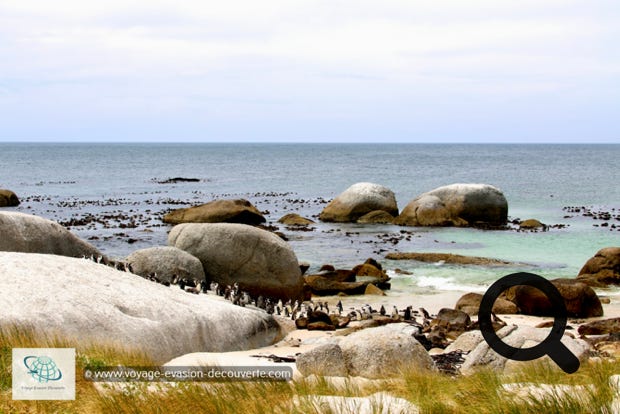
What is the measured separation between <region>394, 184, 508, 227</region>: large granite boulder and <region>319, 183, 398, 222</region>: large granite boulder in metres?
1.47

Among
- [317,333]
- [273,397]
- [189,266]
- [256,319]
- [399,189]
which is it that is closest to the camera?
[273,397]

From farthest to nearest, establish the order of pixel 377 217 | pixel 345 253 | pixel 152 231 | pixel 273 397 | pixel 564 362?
pixel 377 217 < pixel 152 231 < pixel 345 253 < pixel 564 362 < pixel 273 397

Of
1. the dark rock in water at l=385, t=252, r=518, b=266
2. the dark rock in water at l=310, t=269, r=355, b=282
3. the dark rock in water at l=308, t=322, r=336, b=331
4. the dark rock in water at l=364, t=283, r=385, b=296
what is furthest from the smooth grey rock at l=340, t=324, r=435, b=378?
the dark rock in water at l=385, t=252, r=518, b=266

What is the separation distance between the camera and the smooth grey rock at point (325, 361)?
31.5ft

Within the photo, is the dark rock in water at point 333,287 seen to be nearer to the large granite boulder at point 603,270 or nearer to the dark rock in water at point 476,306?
the dark rock in water at point 476,306

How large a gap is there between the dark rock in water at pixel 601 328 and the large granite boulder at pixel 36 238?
36.9 feet

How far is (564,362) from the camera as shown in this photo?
7020mm

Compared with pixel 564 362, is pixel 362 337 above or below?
below

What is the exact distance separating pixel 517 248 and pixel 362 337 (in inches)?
871

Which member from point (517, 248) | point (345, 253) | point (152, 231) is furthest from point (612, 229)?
point (152, 231)

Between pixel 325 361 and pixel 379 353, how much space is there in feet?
2.71

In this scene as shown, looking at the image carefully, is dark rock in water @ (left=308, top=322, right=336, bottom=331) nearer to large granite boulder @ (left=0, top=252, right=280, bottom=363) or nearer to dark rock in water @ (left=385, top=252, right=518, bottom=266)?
large granite boulder @ (left=0, top=252, right=280, bottom=363)

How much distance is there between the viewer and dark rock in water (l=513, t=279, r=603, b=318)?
1788cm

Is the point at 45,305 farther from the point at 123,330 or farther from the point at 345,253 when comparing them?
the point at 345,253
